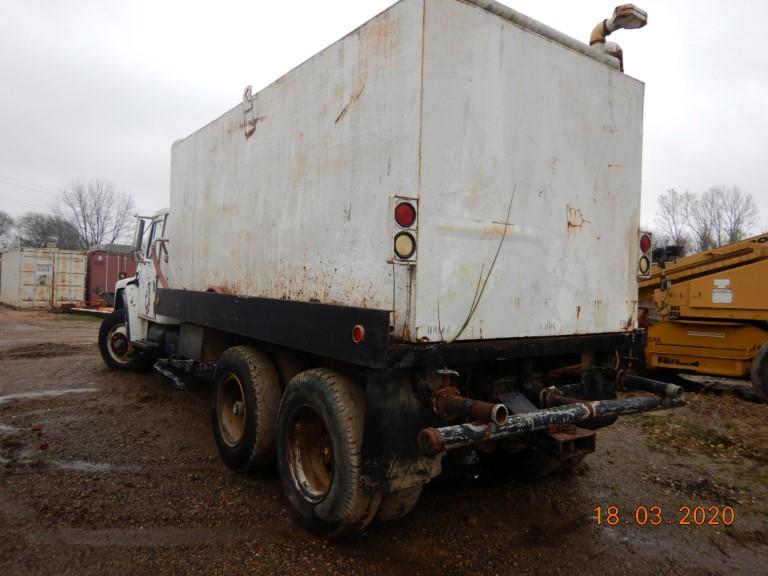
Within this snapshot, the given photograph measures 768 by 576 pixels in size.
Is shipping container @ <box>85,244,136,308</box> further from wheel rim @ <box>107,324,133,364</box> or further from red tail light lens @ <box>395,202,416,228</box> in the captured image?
red tail light lens @ <box>395,202,416,228</box>

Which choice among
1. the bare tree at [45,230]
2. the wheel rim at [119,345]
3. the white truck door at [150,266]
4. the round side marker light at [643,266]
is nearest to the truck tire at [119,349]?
the wheel rim at [119,345]

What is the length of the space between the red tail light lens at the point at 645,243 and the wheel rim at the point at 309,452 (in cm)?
294

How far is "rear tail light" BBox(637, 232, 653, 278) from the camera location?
13.7 feet

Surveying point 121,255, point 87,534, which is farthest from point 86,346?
point 121,255

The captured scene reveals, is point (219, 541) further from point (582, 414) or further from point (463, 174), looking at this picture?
point (463, 174)

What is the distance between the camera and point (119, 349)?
29.3 ft

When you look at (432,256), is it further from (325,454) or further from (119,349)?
(119,349)

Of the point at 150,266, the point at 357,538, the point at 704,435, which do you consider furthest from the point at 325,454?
the point at 150,266

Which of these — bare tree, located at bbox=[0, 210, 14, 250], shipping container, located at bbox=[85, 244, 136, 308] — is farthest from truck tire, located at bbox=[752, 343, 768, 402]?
bare tree, located at bbox=[0, 210, 14, 250]

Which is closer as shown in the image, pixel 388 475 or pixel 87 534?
pixel 388 475

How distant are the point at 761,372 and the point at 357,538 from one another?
756 cm

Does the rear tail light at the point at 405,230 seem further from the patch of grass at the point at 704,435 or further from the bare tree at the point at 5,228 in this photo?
the bare tree at the point at 5,228

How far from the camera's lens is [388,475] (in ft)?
9.73

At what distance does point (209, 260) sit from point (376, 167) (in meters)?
2.95
